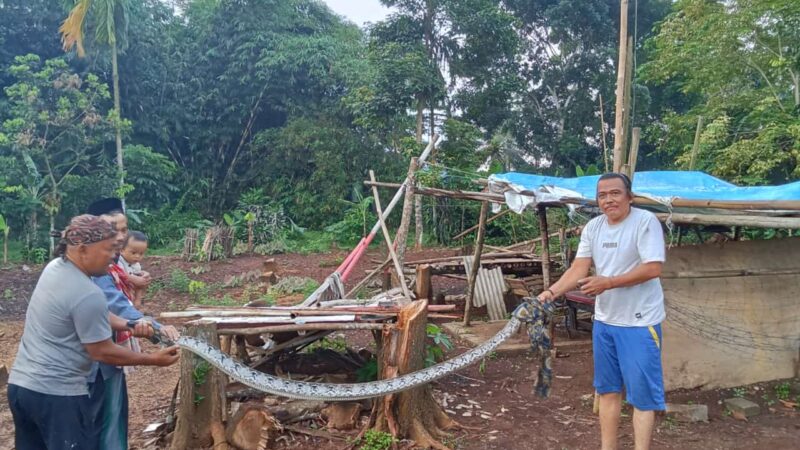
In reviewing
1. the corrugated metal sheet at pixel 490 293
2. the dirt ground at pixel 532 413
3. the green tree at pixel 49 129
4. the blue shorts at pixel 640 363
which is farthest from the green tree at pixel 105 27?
the blue shorts at pixel 640 363

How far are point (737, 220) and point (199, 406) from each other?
451 cm

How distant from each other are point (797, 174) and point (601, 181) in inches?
360

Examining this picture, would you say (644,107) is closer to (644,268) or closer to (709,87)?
(709,87)

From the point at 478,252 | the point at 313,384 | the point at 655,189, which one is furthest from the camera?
the point at 478,252

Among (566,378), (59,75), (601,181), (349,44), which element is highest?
(349,44)

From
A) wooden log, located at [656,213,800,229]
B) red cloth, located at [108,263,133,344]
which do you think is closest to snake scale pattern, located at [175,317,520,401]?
red cloth, located at [108,263,133,344]

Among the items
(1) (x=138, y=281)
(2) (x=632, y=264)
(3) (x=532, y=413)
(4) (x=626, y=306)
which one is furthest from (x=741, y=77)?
(1) (x=138, y=281)

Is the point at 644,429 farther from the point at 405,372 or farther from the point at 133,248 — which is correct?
the point at 133,248

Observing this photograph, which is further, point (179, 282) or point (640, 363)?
point (179, 282)

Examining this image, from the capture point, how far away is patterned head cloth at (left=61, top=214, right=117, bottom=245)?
2340 mm

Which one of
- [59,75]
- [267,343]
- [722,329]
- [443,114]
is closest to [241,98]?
[59,75]

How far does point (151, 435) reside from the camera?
4176mm

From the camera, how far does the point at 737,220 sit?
449cm

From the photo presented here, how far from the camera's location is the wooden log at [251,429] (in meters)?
3.88
